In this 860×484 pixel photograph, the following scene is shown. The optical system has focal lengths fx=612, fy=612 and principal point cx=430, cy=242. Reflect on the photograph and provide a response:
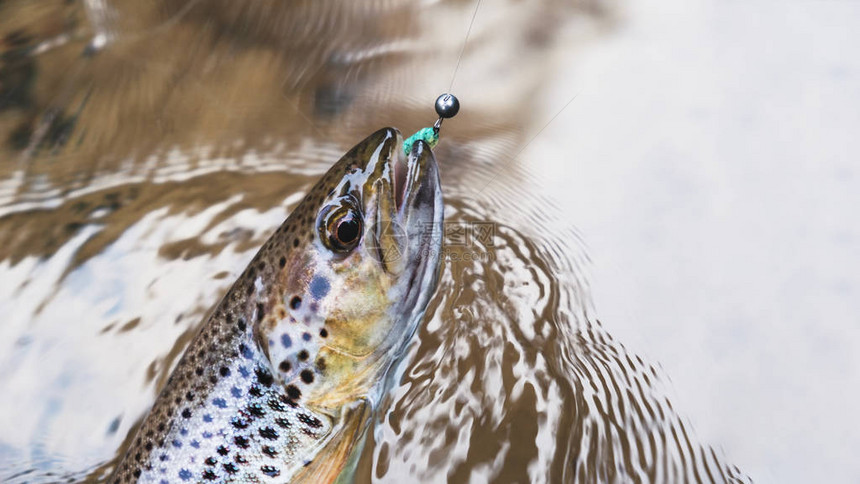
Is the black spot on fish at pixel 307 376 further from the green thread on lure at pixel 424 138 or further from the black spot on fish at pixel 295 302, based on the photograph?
the green thread on lure at pixel 424 138

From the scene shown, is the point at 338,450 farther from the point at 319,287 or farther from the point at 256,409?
the point at 319,287

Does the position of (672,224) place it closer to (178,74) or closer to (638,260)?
(638,260)

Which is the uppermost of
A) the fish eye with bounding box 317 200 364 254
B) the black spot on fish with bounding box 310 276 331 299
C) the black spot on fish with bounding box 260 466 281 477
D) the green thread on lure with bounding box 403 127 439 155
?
the green thread on lure with bounding box 403 127 439 155

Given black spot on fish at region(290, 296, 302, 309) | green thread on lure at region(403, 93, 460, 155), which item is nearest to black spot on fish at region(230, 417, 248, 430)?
black spot on fish at region(290, 296, 302, 309)

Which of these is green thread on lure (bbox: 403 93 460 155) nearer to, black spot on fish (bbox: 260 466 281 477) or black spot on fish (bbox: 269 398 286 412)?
black spot on fish (bbox: 269 398 286 412)

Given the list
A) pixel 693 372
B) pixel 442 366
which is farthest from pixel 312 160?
pixel 693 372

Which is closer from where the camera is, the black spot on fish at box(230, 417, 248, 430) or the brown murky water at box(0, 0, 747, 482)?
the black spot on fish at box(230, 417, 248, 430)

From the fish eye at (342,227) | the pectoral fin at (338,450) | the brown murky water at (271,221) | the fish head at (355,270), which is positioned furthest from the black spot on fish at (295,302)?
the brown murky water at (271,221)
